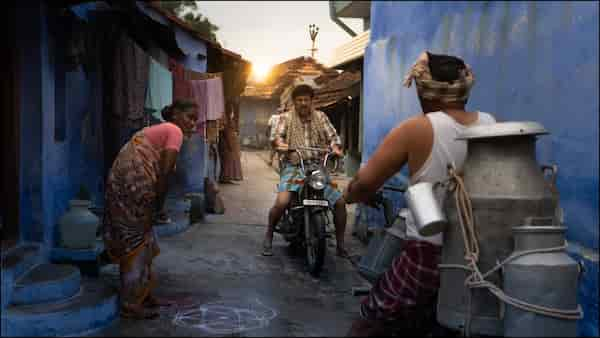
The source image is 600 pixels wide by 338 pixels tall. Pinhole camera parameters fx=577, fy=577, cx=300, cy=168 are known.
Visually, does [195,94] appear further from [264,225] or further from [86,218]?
[86,218]

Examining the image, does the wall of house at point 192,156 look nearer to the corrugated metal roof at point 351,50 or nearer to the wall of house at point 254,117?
the corrugated metal roof at point 351,50

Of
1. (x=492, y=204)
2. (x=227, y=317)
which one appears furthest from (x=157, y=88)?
(x=492, y=204)

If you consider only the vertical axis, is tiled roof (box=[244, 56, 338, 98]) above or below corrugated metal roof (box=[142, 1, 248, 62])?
above

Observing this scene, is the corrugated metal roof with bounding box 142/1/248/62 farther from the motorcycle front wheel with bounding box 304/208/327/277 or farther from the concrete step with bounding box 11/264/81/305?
the concrete step with bounding box 11/264/81/305

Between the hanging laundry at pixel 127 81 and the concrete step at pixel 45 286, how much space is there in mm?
2882

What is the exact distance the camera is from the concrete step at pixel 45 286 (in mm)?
4078

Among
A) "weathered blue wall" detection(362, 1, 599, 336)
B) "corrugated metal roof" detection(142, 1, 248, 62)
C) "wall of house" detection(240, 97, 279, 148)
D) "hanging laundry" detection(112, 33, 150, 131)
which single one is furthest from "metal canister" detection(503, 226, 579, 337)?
"wall of house" detection(240, 97, 279, 148)

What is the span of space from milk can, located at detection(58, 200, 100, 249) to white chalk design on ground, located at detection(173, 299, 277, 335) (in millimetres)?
1443

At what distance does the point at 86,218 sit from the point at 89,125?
83.0 inches

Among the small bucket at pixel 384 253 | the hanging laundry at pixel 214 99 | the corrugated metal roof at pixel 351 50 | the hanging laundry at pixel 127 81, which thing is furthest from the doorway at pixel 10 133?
the corrugated metal roof at pixel 351 50

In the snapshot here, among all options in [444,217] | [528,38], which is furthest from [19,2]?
[444,217]

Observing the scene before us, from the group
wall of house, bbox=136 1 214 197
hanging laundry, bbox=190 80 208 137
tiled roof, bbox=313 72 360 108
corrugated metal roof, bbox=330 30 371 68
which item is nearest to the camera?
hanging laundry, bbox=190 80 208 137

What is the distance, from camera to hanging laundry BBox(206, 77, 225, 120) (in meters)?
10.2

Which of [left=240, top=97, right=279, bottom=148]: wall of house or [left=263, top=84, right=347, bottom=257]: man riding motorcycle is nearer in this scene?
[left=263, top=84, right=347, bottom=257]: man riding motorcycle
